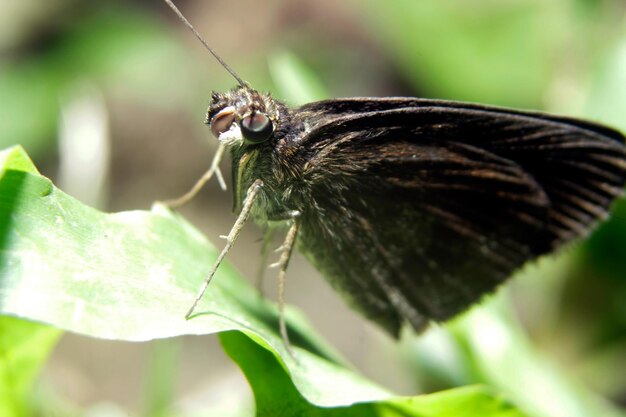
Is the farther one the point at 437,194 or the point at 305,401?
the point at 437,194

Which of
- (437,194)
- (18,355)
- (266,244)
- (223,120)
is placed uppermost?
(437,194)

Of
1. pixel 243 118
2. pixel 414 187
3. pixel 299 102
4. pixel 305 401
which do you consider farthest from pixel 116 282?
pixel 299 102

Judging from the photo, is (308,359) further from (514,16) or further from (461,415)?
(514,16)

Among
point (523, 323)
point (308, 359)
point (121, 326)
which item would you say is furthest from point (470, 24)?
point (121, 326)

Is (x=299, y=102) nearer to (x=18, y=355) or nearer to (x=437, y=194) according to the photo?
(x=437, y=194)

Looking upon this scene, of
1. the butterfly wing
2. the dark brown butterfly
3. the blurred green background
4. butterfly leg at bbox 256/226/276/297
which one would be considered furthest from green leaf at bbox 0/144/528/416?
the blurred green background

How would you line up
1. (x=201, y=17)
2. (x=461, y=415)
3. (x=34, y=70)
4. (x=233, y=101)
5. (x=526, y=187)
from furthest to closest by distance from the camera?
(x=201, y=17) < (x=34, y=70) < (x=526, y=187) < (x=233, y=101) < (x=461, y=415)

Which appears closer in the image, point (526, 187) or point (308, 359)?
point (308, 359)
